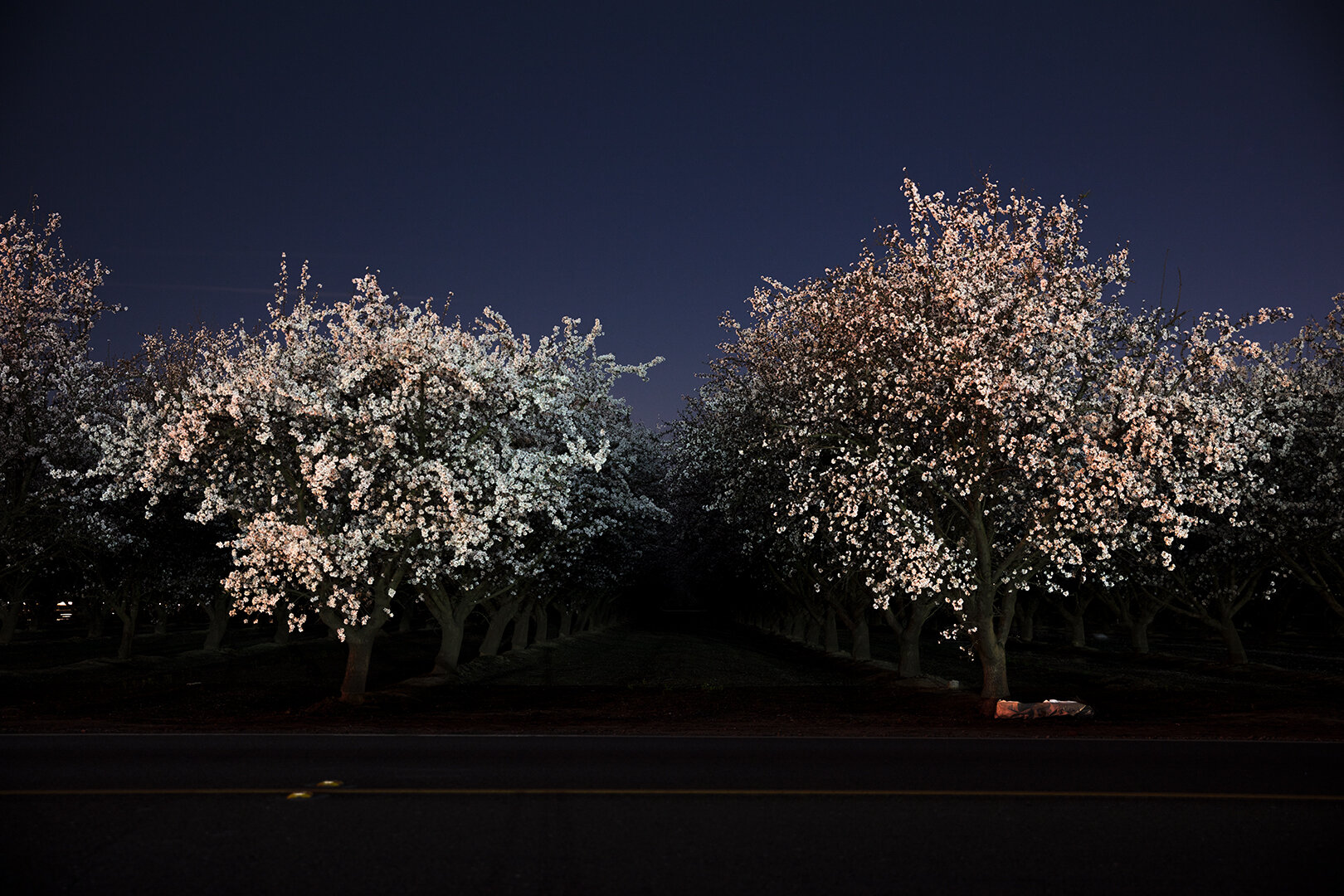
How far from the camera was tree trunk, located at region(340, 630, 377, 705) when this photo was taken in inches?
926

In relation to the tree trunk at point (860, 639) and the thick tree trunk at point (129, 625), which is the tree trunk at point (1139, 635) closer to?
the tree trunk at point (860, 639)

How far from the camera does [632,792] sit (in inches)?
376

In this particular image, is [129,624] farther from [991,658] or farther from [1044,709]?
[1044,709]

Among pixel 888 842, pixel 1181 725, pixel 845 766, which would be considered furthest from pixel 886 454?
pixel 888 842

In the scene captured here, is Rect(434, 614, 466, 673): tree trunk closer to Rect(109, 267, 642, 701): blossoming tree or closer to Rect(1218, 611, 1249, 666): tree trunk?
Rect(109, 267, 642, 701): blossoming tree

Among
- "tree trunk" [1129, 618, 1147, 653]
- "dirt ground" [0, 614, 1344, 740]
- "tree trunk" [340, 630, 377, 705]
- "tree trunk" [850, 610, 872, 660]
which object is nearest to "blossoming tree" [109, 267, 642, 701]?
"tree trunk" [340, 630, 377, 705]

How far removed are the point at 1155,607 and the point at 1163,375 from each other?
29.8m

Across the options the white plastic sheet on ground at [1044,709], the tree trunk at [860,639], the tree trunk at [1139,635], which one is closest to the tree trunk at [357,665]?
the white plastic sheet on ground at [1044,709]

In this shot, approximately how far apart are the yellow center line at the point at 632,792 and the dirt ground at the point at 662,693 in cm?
519

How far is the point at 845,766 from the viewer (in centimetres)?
1120

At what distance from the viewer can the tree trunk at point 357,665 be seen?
23.5 m

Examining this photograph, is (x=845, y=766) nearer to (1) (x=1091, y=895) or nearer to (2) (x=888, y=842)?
(2) (x=888, y=842)

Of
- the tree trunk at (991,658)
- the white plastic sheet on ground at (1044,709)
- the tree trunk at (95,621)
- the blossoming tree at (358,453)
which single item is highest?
the blossoming tree at (358,453)

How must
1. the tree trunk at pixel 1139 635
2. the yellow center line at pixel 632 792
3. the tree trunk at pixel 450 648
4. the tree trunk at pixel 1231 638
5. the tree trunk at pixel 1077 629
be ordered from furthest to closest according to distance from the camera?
1. the tree trunk at pixel 1077 629
2. the tree trunk at pixel 1139 635
3. the tree trunk at pixel 1231 638
4. the tree trunk at pixel 450 648
5. the yellow center line at pixel 632 792
